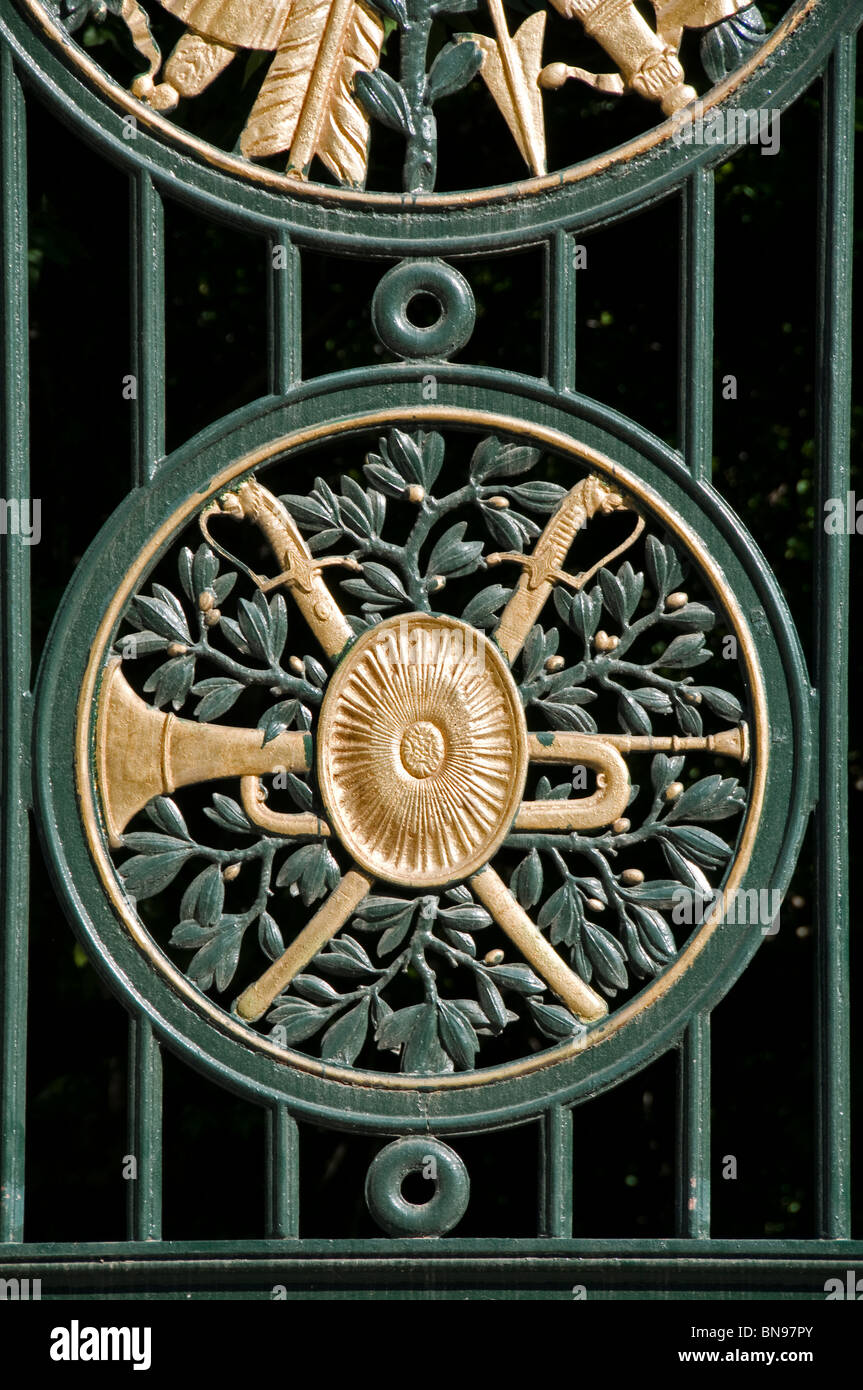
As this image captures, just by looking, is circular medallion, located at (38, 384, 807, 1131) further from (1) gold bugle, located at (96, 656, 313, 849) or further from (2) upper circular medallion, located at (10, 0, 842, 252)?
(2) upper circular medallion, located at (10, 0, 842, 252)

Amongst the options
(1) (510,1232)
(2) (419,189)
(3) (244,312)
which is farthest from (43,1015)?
(2) (419,189)

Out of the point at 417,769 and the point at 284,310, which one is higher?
the point at 284,310

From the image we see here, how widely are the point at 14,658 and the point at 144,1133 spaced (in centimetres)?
84

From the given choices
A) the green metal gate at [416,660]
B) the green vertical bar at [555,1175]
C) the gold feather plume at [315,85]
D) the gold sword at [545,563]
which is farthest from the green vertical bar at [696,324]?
the green vertical bar at [555,1175]

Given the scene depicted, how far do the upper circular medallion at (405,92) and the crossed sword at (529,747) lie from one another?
0.50m

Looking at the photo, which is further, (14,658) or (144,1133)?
(14,658)

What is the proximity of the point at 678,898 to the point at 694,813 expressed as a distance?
0.49 feet

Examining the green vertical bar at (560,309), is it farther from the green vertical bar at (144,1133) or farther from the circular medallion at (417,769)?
the green vertical bar at (144,1133)

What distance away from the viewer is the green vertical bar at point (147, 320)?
10.1 ft

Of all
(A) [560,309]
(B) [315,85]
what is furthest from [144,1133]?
(B) [315,85]

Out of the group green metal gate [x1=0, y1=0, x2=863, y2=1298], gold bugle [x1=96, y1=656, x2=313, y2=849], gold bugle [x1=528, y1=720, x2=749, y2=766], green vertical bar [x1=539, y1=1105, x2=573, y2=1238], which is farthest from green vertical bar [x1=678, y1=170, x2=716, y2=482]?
green vertical bar [x1=539, y1=1105, x2=573, y2=1238]

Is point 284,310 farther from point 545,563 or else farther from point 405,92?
point 545,563

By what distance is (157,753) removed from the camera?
3.09 m

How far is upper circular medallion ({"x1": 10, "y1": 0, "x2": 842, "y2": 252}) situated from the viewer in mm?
3066
